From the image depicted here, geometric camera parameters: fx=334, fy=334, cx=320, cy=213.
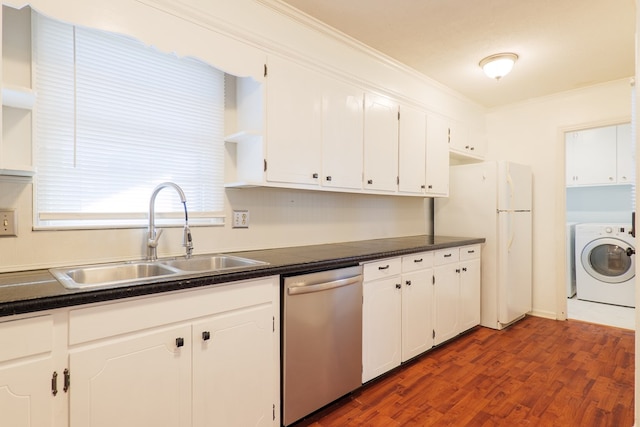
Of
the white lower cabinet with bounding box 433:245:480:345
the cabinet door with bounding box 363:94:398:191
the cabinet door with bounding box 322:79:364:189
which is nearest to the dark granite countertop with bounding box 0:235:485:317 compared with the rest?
the cabinet door with bounding box 322:79:364:189

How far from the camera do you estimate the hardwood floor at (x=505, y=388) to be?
1911 millimetres

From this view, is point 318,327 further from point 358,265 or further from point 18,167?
point 18,167

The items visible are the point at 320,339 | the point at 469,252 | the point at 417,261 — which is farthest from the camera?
the point at 469,252

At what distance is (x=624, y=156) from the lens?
429 centimetres

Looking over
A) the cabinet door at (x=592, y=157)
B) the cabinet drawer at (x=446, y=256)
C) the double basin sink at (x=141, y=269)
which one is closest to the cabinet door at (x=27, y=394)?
the double basin sink at (x=141, y=269)

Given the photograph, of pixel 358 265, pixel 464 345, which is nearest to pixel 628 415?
pixel 464 345

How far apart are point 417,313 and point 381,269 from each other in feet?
1.97

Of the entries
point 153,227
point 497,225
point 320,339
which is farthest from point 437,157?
point 153,227

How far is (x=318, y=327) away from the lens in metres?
1.86

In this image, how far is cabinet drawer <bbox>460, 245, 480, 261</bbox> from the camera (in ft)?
10.2

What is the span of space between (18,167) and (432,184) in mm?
3029

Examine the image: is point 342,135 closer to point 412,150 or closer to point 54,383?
point 412,150

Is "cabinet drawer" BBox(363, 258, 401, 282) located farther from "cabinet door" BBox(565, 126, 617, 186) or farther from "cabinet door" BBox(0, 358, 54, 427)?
Answer: "cabinet door" BBox(565, 126, 617, 186)

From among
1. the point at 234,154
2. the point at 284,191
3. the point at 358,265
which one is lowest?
the point at 358,265
